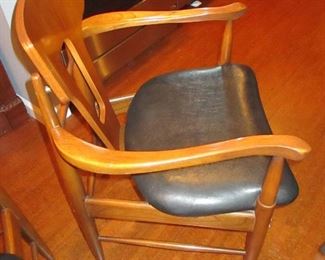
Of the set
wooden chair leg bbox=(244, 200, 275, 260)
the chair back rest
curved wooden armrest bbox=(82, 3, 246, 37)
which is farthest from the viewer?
curved wooden armrest bbox=(82, 3, 246, 37)

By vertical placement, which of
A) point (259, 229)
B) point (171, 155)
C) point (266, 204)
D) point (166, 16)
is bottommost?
point (259, 229)

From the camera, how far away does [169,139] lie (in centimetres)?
94

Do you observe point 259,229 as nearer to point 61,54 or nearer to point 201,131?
point 201,131

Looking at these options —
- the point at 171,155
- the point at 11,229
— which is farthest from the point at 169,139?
the point at 11,229

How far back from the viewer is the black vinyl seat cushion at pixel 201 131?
81 cm

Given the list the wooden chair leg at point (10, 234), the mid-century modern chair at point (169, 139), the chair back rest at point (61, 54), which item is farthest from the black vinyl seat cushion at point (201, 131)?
the wooden chair leg at point (10, 234)

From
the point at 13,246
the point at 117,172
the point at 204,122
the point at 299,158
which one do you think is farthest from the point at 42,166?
the point at 299,158

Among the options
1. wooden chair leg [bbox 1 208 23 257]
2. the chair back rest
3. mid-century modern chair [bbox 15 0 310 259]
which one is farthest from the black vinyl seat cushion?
wooden chair leg [bbox 1 208 23 257]

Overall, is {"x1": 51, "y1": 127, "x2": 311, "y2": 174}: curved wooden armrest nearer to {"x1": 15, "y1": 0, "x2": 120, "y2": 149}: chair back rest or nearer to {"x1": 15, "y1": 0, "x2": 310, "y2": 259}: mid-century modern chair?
{"x1": 15, "y1": 0, "x2": 310, "y2": 259}: mid-century modern chair

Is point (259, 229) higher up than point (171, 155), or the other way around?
point (171, 155)

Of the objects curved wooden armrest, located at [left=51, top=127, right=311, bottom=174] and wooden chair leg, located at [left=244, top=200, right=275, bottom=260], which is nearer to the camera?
curved wooden armrest, located at [left=51, top=127, right=311, bottom=174]

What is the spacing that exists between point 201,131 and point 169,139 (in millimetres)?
90

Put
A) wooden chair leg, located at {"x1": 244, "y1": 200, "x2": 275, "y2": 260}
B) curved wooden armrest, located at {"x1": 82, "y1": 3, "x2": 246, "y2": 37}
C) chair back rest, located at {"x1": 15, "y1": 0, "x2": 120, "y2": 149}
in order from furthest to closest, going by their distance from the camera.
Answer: curved wooden armrest, located at {"x1": 82, "y1": 3, "x2": 246, "y2": 37} → wooden chair leg, located at {"x1": 244, "y1": 200, "x2": 275, "y2": 260} → chair back rest, located at {"x1": 15, "y1": 0, "x2": 120, "y2": 149}

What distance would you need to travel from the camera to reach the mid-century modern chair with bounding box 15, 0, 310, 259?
667 mm
